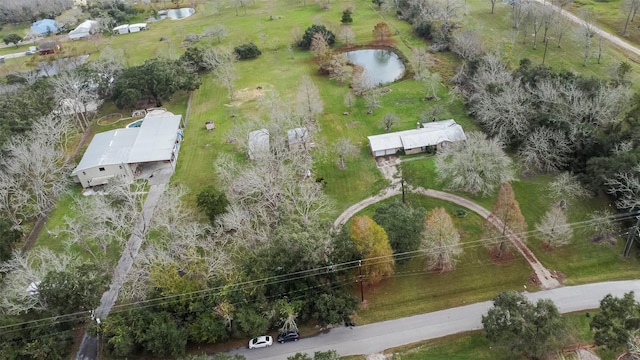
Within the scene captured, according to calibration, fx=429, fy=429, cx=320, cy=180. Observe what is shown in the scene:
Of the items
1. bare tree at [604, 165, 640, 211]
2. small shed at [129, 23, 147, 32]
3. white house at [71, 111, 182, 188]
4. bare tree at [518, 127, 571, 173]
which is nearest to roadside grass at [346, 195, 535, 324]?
bare tree at [604, 165, 640, 211]

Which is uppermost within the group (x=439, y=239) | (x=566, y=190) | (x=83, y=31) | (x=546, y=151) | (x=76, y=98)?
(x=76, y=98)

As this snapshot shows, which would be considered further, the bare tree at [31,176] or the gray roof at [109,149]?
the gray roof at [109,149]

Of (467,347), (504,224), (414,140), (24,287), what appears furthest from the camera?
(414,140)

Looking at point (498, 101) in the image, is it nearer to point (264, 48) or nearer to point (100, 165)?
point (100, 165)

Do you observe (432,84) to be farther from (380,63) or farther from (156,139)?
(156,139)

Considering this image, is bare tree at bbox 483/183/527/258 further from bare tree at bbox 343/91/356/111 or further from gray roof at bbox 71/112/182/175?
gray roof at bbox 71/112/182/175

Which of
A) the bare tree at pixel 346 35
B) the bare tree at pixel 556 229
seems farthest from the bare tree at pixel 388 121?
the bare tree at pixel 346 35

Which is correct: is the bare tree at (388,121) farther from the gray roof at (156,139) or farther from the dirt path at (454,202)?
the gray roof at (156,139)

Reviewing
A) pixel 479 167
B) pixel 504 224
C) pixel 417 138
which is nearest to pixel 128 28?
pixel 417 138
